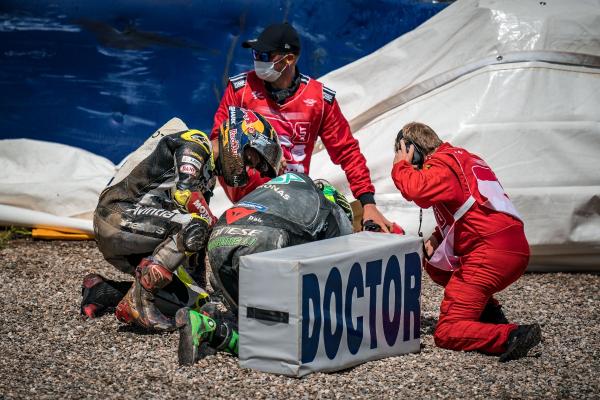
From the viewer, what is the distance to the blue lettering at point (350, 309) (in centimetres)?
468

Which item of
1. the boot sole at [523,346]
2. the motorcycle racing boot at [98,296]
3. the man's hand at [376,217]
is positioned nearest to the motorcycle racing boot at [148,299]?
the motorcycle racing boot at [98,296]

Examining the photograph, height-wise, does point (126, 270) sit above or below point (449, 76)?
below

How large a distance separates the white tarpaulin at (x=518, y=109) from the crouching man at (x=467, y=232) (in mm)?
1894

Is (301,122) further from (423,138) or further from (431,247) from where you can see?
(431,247)

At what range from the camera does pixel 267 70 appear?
652cm

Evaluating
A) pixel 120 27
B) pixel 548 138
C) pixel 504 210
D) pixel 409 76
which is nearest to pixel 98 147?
pixel 120 27

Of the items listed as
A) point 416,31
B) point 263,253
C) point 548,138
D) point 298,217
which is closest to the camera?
point 263,253

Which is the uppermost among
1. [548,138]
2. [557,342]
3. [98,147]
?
[548,138]

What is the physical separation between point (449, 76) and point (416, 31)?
750 millimetres

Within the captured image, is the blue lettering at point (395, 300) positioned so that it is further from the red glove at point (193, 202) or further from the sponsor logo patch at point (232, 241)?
the red glove at point (193, 202)

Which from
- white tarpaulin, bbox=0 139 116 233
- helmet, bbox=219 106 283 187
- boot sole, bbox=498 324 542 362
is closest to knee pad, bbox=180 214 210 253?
helmet, bbox=219 106 283 187

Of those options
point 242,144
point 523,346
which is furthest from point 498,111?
point 523,346

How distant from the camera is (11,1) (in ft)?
28.2

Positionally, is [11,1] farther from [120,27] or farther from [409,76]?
[409,76]
